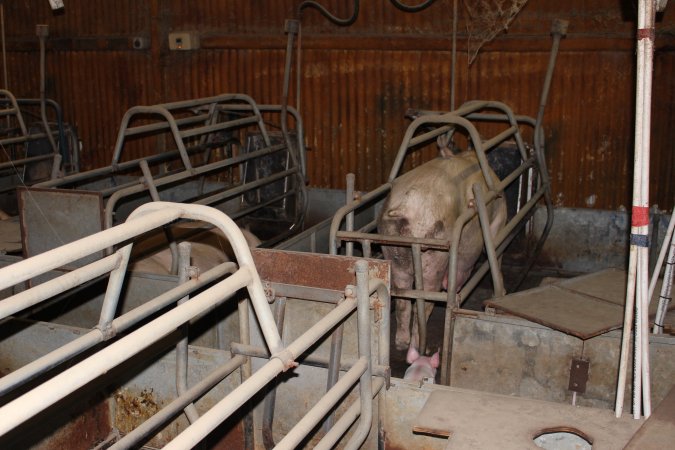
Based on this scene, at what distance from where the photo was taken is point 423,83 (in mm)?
6059

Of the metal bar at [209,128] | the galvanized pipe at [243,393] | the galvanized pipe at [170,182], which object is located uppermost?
the metal bar at [209,128]

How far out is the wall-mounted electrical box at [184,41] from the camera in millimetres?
6641

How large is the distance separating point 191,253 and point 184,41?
2851 mm

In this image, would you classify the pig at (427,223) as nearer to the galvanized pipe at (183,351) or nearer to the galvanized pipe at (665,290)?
the galvanized pipe at (665,290)

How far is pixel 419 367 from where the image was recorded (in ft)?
12.6

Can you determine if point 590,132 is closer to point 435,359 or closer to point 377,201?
point 377,201

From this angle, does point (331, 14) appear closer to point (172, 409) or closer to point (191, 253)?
point (191, 253)

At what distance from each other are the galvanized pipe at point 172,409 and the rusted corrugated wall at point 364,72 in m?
3.69

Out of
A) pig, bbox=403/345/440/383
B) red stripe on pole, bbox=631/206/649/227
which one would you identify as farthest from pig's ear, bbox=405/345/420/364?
red stripe on pole, bbox=631/206/649/227

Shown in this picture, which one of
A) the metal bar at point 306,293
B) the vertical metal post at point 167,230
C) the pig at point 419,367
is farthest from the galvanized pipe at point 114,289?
the vertical metal post at point 167,230

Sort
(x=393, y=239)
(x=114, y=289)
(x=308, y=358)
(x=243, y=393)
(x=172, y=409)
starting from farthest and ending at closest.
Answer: (x=393, y=239) → (x=308, y=358) → (x=172, y=409) → (x=114, y=289) → (x=243, y=393)

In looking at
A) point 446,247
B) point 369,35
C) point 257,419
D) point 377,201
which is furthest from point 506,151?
point 257,419

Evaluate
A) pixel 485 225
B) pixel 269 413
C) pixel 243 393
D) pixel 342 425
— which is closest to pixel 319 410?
pixel 342 425

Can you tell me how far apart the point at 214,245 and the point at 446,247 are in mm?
1803
